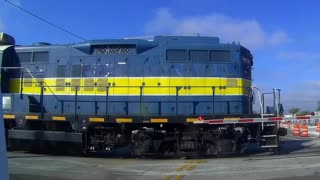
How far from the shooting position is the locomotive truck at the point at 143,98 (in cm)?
1598

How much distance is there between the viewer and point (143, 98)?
53.9 ft

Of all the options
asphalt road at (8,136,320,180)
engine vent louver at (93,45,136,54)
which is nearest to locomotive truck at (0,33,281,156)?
engine vent louver at (93,45,136,54)

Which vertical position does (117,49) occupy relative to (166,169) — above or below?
above

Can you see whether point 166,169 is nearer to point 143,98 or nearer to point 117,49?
point 143,98

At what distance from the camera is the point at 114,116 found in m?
16.1

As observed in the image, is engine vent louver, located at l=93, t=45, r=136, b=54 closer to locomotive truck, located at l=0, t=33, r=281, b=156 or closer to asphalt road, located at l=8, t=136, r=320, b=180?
locomotive truck, located at l=0, t=33, r=281, b=156

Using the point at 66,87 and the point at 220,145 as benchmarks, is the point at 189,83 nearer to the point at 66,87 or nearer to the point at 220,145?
the point at 220,145

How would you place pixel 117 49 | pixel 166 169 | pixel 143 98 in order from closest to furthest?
1. pixel 166 169
2. pixel 143 98
3. pixel 117 49

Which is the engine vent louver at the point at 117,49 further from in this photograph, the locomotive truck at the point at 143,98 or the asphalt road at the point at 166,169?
the asphalt road at the point at 166,169

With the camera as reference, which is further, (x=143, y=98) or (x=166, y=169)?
(x=143, y=98)

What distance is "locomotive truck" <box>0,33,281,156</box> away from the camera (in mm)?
15977

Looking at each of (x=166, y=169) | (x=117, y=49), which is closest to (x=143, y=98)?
(x=117, y=49)

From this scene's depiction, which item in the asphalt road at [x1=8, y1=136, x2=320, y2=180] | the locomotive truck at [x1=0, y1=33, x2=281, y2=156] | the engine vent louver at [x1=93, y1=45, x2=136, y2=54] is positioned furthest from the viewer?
the engine vent louver at [x1=93, y1=45, x2=136, y2=54]

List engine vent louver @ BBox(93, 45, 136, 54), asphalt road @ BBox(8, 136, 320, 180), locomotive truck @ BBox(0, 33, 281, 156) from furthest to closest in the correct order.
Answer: engine vent louver @ BBox(93, 45, 136, 54)
locomotive truck @ BBox(0, 33, 281, 156)
asphalt road @ BBox(8, 136, 320, 180)
